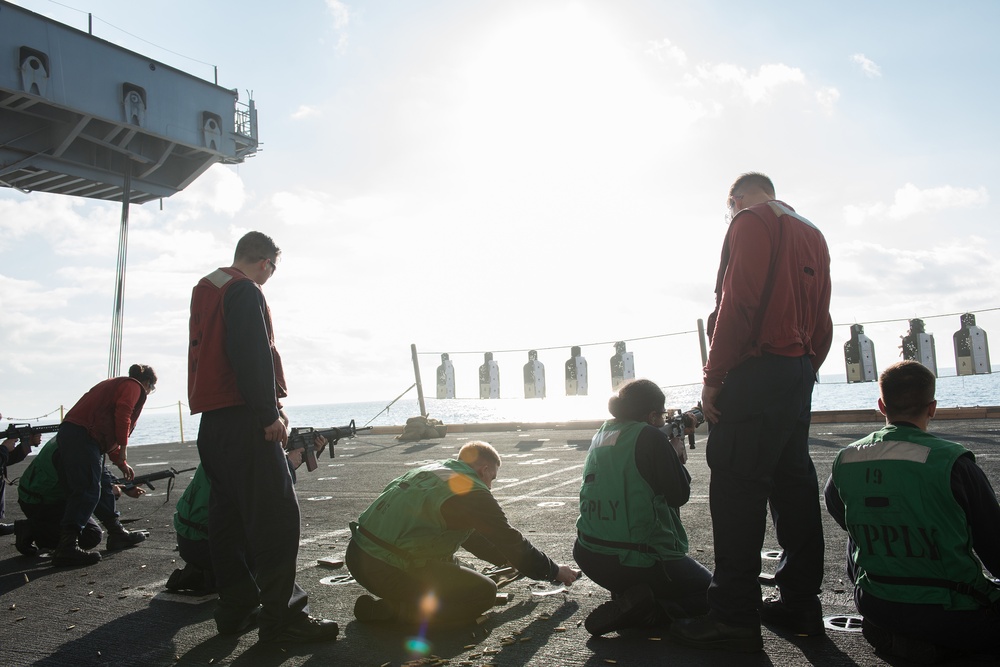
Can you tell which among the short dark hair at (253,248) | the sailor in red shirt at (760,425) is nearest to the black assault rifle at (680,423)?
the sailor in red shirt at (760,425)

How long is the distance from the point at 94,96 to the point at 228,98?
23.6 ft

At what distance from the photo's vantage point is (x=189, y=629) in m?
3.88

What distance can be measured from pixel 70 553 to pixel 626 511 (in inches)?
188

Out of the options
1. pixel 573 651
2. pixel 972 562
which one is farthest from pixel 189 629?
pixel 972 562

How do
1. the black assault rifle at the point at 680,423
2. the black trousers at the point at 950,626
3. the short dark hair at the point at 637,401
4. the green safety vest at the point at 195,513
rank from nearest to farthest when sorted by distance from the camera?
1. the black trousers at the point at 950,626
2. the short dark hair at the point at 637,401
3. the black assault rifle at the point at 680,423
4. the green safety vest at the point at 195,513

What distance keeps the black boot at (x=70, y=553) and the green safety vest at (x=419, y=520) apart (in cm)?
336

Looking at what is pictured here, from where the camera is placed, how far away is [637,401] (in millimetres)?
3703

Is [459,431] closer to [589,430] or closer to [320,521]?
[589,430]

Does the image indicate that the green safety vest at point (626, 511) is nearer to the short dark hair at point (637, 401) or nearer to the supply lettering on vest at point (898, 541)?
the short dark hair at point (637, 401)

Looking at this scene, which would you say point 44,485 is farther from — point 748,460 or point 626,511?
point 748,460

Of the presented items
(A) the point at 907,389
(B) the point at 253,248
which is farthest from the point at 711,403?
(B) the point at 253,248

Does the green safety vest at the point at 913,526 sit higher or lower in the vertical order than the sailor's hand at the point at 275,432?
lower

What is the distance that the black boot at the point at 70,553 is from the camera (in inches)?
226

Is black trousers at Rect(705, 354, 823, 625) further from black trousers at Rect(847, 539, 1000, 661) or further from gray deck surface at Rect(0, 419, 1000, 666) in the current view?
black trousers at Rect(847, 539, 1000, 661)
